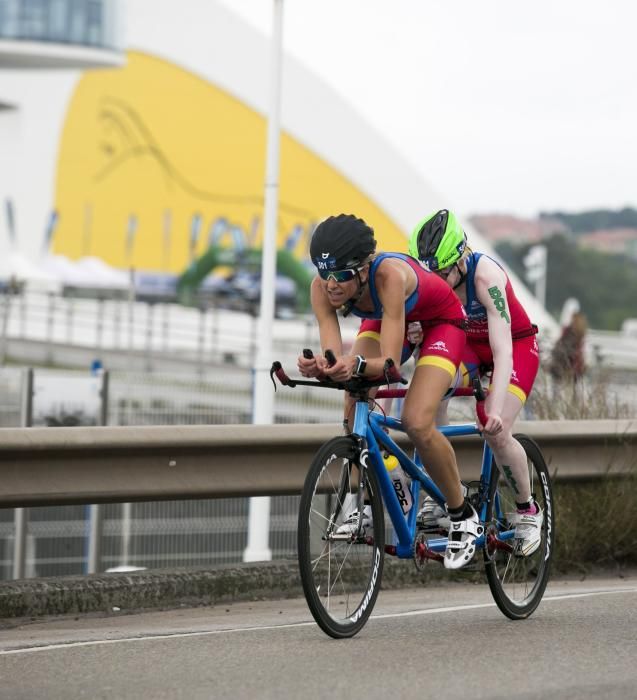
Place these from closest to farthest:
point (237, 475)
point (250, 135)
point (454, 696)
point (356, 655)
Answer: point (454, 696)
point (356, 655)
point (237, 475)
point (250, 135)

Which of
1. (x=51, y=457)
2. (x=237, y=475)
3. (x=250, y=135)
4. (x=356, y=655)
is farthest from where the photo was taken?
(x=250, y=135)

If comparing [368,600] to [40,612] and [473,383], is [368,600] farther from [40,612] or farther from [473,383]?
[40,612]

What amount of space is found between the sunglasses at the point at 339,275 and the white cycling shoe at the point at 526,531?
1770 mm

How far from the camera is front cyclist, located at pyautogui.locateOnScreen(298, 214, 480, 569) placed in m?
6.65

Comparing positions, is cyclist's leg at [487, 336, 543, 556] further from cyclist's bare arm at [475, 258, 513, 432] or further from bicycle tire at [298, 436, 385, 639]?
bicycle tire at [298, 436, 385, 639]

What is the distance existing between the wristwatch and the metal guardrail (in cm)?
155

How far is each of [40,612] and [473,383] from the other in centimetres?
233

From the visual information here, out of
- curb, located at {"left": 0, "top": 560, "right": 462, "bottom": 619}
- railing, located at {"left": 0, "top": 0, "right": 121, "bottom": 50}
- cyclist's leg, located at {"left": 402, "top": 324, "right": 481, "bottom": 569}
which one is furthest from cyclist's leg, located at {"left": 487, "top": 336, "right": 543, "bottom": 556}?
railing, located at {"left": 0, "top": 0, "right": 121, "bottom": 50}

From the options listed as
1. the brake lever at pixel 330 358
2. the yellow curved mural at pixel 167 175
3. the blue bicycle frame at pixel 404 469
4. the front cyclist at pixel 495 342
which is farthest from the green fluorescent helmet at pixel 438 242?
the yellow curved mural at pixel 167 175

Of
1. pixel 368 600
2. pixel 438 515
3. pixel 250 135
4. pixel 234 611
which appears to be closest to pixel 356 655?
pixel 368 600

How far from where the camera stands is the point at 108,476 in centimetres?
779

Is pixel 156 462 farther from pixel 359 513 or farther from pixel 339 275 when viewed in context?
pixel 339 275

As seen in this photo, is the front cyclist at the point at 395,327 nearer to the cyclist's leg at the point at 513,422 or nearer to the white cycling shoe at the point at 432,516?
the white cycling shoe at the point at 432,516

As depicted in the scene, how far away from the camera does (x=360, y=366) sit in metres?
6.64
